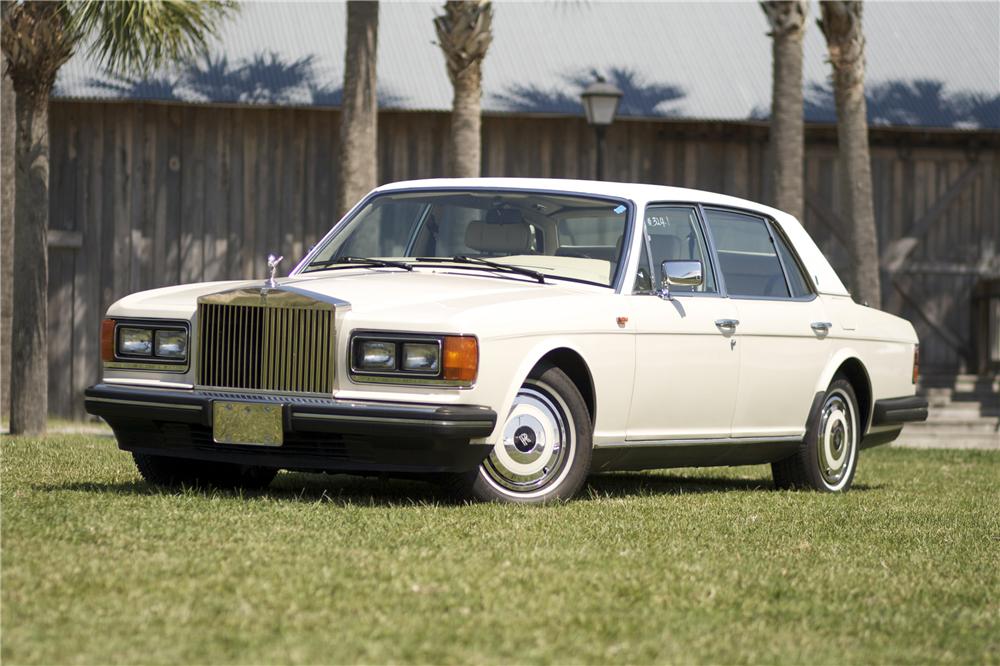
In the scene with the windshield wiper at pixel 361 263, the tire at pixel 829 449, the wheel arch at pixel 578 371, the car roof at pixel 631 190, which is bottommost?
the tire at pixel 829 449

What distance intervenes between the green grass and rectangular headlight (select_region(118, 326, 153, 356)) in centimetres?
65

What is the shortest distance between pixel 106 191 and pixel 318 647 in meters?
16.6

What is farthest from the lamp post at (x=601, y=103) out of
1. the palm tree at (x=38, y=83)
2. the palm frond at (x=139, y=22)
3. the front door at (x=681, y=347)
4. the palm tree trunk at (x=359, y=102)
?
the front door at (x=681, y=347)

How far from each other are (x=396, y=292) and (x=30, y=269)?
7.20 meters

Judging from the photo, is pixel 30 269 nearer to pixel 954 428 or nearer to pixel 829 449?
pixel 829 449

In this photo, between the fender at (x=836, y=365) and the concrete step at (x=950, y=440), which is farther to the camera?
the concrete step at (x=950, y=440)

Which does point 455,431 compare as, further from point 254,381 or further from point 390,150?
point 390,150

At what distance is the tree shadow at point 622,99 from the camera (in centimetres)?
2008

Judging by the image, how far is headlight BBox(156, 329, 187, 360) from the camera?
23.6ft

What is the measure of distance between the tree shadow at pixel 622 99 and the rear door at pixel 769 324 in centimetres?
1101

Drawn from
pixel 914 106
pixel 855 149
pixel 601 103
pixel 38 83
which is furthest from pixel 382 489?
pixel 914 106

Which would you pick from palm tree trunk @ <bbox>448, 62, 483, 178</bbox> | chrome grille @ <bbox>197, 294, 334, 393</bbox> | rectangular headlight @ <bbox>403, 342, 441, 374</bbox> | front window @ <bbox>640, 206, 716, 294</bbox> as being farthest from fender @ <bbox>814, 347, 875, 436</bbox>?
palm tree trunk @ <bbox>448, 62, 483, 178</bbox>

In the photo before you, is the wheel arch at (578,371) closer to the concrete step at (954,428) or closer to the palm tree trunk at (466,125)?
the palm tree trunk at (466,125)

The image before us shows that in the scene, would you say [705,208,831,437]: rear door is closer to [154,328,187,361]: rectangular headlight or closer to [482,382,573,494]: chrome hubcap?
[482,382,573,494]: chrome hubcap
